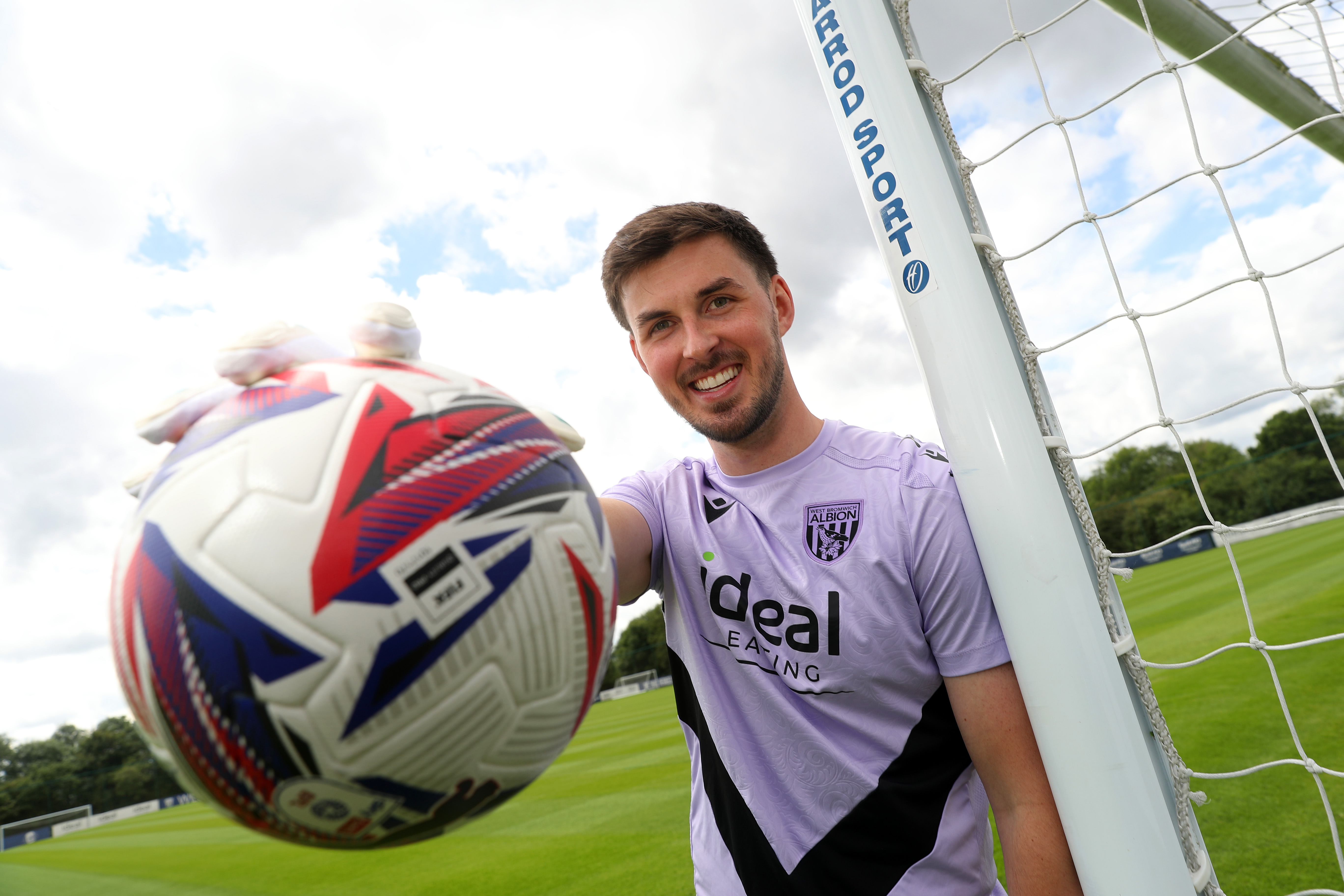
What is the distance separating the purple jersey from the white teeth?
26 centimetres

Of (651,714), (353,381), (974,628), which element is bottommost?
(651,714)

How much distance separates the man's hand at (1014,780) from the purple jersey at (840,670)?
51 mm

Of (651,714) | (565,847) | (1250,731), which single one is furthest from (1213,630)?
(651,714)

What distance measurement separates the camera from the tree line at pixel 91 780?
31391 millimetres

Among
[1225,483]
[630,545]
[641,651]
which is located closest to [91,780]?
[641,651]

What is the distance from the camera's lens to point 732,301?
1.81m

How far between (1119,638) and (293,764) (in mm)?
1506

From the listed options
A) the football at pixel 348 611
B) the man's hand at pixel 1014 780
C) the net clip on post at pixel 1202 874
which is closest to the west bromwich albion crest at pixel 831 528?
the man's hand at pixel 1014 780

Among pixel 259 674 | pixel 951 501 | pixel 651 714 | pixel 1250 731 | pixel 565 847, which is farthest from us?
pixel 651 714

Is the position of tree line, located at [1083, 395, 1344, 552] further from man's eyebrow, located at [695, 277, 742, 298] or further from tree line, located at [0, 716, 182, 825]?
tree line, located at [0, 716, 182, 825]

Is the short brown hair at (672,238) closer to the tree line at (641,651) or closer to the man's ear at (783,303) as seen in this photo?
the man's ear at (783,303)

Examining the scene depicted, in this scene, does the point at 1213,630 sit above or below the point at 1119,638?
below

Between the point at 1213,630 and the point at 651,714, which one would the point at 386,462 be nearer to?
the point at 1213,630

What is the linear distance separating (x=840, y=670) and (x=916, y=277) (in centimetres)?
90
